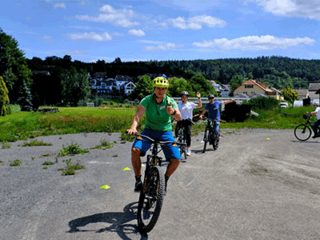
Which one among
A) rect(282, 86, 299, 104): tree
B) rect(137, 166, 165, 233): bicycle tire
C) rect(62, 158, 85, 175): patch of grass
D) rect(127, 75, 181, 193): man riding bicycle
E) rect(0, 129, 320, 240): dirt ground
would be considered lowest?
rect(282, 86, 299, 104): tree

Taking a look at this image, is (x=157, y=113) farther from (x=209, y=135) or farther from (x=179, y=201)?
(x=209, y=135)

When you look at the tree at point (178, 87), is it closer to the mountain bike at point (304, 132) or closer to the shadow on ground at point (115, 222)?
the mountain bike at point (304, 132)

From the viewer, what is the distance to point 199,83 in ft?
323

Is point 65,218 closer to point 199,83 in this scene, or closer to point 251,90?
point 199,83

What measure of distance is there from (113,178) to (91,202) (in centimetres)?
173

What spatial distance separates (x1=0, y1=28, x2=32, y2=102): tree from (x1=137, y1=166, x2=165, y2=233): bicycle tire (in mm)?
51591

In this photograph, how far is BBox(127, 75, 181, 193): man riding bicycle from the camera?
13.9 feet

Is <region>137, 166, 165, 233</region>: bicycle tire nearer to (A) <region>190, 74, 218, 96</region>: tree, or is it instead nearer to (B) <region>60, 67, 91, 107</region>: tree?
(B) <region>60, 67, 91, 107</region>: tree

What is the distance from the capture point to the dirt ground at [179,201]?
386cm

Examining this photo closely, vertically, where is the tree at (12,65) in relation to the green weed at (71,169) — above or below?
above

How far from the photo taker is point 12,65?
5188 cm

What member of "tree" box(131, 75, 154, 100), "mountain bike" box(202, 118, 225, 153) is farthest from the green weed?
"tree" box(131, 75, 154, 100)

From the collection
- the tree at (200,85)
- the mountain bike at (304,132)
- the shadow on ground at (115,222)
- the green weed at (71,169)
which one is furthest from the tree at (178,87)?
the shadow on ground at (115,222)

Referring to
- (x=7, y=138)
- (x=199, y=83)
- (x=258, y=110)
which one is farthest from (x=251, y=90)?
(x=7, y=138)
